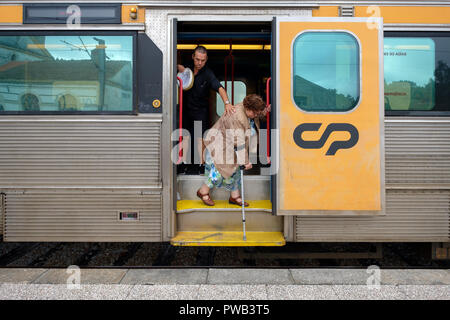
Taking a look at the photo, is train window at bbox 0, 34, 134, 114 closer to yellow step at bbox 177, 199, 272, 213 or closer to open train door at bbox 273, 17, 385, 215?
yellow step at bbox 177, 199, 272, 213

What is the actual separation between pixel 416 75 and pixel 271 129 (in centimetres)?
158

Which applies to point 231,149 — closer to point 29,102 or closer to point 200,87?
point 200,87

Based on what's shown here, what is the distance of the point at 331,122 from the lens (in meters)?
2.87

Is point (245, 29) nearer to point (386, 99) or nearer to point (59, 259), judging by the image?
point (386, 99)

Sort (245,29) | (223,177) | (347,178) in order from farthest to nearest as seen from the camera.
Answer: (245,29), (223,177), (347,178)

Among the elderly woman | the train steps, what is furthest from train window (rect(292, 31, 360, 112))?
the train steps

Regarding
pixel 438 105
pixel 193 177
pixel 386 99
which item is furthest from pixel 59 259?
pixel 438 105

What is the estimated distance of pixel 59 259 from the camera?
3.51 meters

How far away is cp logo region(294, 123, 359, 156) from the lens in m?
2.86

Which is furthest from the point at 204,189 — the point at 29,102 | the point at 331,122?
the point at 29,102

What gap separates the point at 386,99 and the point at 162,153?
2330mm

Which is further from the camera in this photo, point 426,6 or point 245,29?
point 245,29

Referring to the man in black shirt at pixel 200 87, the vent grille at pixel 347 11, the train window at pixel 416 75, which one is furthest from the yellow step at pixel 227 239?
the vent grille at pixel 347 11

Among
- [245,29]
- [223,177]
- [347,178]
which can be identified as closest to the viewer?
[347,178]
